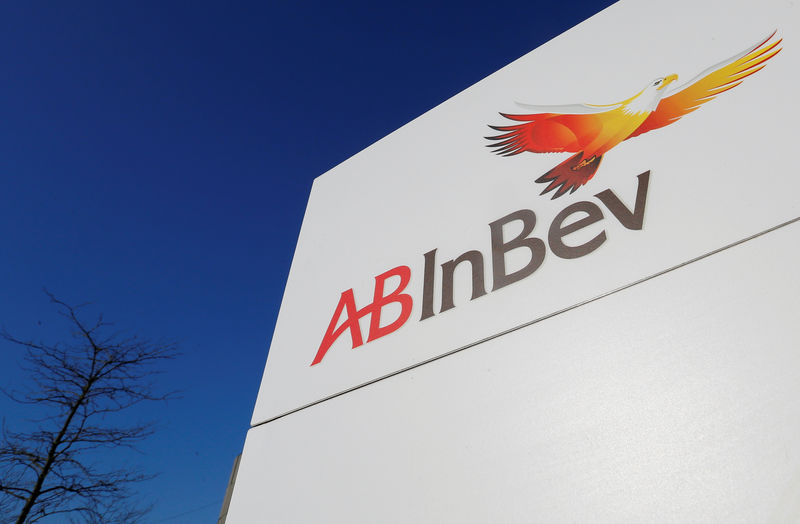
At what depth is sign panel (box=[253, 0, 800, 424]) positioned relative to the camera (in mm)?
1415

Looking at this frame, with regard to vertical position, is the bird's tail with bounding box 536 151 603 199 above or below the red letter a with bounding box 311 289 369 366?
above

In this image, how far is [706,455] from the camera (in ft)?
3.38

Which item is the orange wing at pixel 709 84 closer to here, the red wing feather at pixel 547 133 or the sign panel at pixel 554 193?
the sign panel at pixel 554 193

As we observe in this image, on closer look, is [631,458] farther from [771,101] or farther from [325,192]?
[325,192]

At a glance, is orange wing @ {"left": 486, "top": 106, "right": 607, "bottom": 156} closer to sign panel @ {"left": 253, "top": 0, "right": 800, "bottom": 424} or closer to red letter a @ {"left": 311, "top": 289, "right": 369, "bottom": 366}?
sign panel @ {"left": 253, "top": 0, "right": 800, "bottom": 424}

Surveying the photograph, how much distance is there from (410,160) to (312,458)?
150 centimetres

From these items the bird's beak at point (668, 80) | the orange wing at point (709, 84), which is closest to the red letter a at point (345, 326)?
the orange wing at point (709, 84)

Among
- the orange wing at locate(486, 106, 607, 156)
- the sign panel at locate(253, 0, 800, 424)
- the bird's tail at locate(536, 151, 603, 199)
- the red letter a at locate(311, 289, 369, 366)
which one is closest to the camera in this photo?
the sign panel at locate(253, 0, 800, 424)

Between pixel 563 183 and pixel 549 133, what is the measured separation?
31cm

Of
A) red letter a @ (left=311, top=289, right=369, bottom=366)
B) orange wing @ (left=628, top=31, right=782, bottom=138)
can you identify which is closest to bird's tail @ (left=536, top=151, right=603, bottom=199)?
orange wing @ (left=628, top=31, right=782, bottom=138)

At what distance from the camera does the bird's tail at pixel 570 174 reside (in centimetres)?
172

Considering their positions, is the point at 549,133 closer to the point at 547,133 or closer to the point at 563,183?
the point at 547,133

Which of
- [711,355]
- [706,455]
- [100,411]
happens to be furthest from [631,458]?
[100,411]

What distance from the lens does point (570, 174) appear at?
1.77 metres
